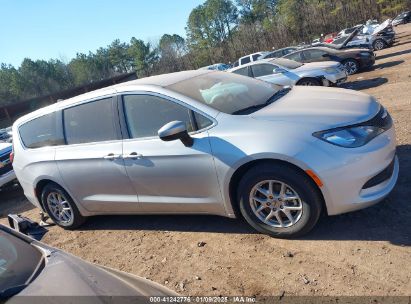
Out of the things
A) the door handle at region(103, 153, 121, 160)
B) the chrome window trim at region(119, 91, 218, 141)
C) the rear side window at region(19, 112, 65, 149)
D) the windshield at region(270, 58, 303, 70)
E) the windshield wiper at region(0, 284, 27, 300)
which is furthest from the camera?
the windshield at region(270, 58, 303, 70)

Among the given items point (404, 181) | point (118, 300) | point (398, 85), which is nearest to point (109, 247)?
point (118, 300)

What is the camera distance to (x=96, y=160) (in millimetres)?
4684

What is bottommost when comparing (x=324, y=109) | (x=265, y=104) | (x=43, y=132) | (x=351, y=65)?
(x=351, y=65)

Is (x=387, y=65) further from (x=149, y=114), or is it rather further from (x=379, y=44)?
(x=149, y=114)

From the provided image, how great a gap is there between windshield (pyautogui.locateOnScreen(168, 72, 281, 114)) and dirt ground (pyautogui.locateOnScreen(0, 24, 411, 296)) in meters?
1.33

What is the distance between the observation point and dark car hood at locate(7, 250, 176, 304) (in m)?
1.96

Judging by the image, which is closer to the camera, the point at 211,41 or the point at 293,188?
the point at 293,188

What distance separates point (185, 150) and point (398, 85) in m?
9.07

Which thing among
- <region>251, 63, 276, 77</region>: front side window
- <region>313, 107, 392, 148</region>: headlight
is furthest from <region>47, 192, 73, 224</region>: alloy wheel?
<region>251, 63, 276, 77</region>: front side window

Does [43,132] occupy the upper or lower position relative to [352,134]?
upper

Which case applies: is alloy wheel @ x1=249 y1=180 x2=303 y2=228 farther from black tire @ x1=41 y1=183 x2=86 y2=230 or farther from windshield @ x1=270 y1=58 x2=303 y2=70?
windshield @ x1=270 y1=58 x2=303 y2=70

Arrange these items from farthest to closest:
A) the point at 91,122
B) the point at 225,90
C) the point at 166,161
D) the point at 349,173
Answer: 1. the point at 91,122
2. the point at 225,90
3. the point at 166,161
4. the point at 349,173

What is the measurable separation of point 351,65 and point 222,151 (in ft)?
46.1

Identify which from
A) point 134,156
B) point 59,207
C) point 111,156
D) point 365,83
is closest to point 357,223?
point 134,156
